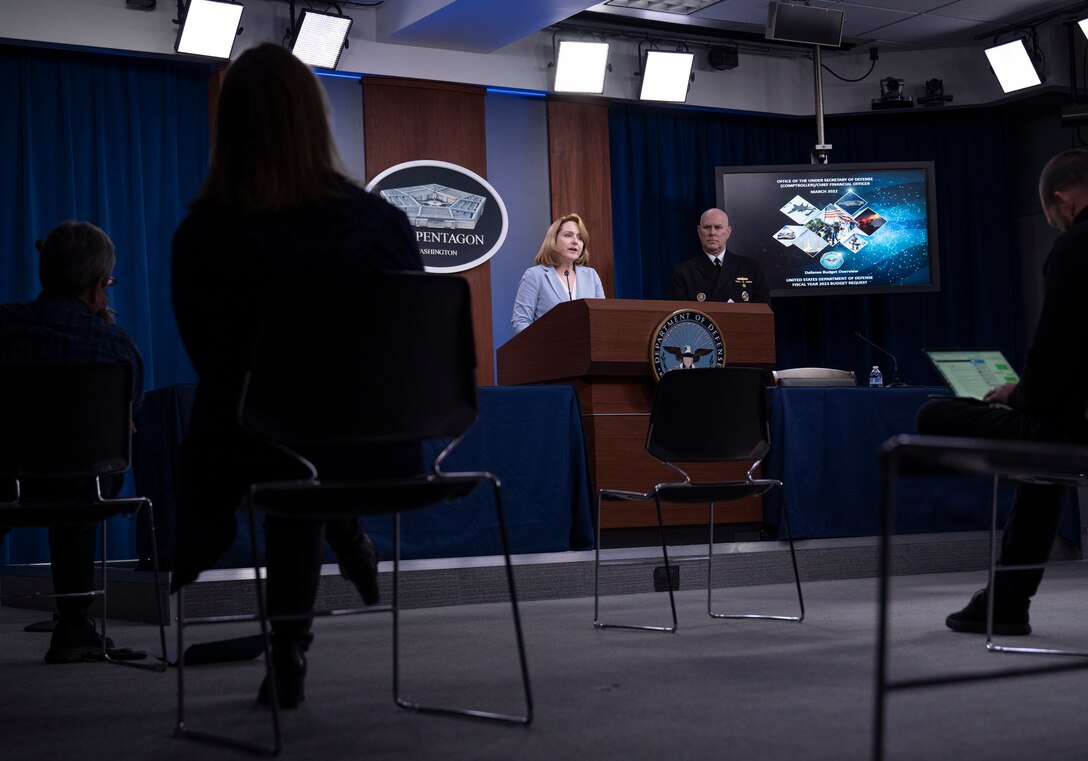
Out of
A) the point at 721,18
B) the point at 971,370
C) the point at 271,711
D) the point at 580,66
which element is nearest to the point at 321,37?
the point at 580,66

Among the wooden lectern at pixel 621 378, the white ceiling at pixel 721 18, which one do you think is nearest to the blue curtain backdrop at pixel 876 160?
the white ceiling at pixel 721 18

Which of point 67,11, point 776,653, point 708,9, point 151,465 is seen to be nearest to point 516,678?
point 776,653

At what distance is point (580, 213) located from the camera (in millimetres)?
7727

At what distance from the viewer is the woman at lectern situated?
19.7 feet

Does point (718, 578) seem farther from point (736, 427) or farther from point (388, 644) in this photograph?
point (388, 644)

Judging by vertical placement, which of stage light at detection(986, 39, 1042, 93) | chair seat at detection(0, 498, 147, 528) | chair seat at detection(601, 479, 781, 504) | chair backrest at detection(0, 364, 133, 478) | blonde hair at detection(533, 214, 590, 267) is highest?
stage light at detection(986, 39, 1042, 93)

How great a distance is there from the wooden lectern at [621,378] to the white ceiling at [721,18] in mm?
2200

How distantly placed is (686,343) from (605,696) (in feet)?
8.90

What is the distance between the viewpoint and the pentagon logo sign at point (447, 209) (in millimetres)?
7137

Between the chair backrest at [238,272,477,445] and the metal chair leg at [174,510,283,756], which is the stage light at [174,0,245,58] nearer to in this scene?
the chair backrest at [238,272,477,445]

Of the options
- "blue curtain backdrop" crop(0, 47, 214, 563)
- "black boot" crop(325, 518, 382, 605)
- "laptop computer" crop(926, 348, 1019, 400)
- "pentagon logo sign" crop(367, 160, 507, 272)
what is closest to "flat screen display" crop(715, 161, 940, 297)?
"pentagon logo sign" crop(367, 160, 507, 272)

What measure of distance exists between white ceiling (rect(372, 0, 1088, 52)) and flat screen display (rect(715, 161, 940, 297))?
94cm

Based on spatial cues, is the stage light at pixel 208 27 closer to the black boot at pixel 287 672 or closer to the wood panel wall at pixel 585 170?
the wood panel wall at pixel 585 170

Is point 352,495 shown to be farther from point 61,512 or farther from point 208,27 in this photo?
point 208,27
